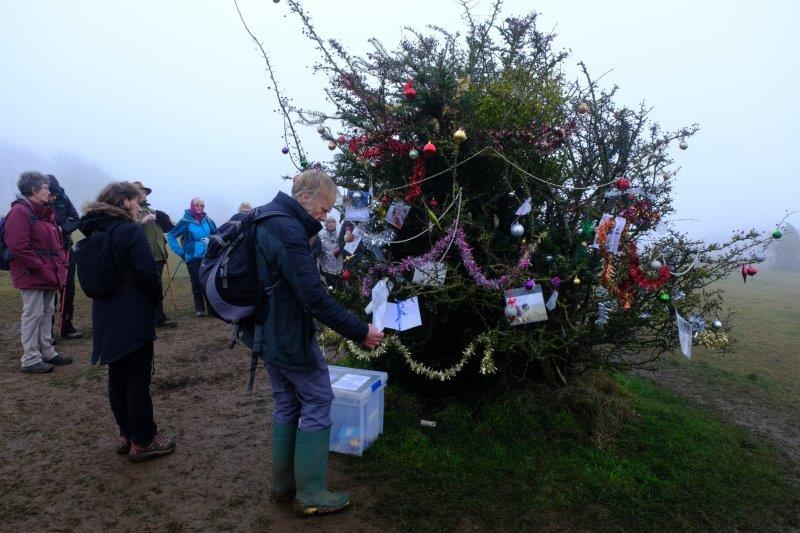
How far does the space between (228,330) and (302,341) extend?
5.09 m

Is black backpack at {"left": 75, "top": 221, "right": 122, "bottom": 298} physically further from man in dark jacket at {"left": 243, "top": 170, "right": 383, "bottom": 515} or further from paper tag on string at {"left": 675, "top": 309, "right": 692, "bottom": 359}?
paper tag on string at {"left": 675, "top": 309, "right": 692, "bottom": 359}

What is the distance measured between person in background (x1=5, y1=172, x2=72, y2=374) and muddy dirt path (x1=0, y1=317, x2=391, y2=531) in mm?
366

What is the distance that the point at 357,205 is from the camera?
4.27 metres

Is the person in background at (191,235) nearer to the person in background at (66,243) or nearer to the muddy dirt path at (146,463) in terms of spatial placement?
the person in background at (66,243)

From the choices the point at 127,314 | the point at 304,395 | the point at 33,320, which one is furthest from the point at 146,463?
the point at 33,320

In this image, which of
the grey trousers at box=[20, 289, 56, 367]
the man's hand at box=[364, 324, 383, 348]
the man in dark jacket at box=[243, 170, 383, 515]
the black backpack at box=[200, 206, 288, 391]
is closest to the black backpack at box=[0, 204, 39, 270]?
the grey trousers at box=[20, 289, 56, 367]

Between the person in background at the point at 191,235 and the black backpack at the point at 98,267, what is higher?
the person in background at the point at 191,235

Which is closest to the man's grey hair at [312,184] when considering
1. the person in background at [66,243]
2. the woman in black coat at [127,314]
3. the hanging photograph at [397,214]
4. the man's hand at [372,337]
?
the man's hand at [372,337]

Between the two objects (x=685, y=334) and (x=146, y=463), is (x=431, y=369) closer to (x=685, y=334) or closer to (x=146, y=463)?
(x=685, y=334)

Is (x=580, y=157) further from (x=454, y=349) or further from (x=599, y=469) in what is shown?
(x=599, y=469)

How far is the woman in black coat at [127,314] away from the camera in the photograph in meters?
3.34

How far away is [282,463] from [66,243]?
5009 mm

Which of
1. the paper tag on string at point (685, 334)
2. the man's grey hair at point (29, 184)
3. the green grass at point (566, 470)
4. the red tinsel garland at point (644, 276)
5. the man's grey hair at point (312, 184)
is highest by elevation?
the man's grey hair at point (29, 184)

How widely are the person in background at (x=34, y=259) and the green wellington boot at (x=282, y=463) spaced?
12.0 feet
